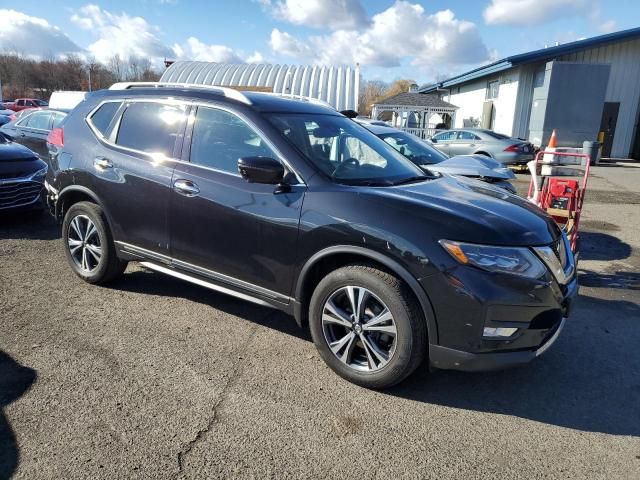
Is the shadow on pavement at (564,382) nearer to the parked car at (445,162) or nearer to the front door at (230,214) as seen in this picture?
the front door at (230,214)

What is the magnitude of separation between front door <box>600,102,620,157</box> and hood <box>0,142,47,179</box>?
23306 mm

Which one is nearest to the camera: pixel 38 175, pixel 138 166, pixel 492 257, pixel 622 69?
pixel 492 257

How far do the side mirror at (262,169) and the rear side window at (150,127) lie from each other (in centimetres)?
101

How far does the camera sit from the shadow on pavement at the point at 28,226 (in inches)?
250

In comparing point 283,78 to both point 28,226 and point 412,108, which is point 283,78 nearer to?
point 412,108

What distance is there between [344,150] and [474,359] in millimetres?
1904

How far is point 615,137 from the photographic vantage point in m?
22.5

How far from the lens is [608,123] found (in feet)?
73.3

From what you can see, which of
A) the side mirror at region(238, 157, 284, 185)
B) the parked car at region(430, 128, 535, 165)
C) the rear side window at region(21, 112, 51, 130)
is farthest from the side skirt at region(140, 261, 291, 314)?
the parked car at region(430, 128, 535, 165)

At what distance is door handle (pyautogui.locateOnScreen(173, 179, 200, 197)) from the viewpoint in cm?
364

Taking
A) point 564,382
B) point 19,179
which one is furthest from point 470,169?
point 19,179

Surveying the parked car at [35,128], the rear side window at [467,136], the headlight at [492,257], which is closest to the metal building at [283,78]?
the rear side window at [467,136]

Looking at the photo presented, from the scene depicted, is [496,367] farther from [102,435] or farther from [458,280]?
[102,435]

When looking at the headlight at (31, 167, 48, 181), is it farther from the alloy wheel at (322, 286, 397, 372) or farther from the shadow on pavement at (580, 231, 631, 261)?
the shadow on pavement at (580, 231, 631, 261)
